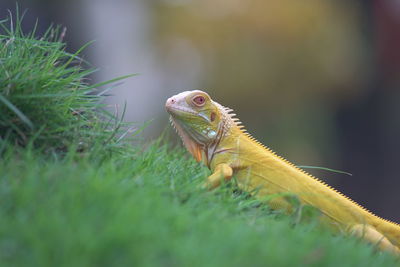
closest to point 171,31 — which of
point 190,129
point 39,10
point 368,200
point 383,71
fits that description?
point 39,10

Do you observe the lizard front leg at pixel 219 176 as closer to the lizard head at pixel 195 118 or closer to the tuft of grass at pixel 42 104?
the lizard head at pixel 195 118

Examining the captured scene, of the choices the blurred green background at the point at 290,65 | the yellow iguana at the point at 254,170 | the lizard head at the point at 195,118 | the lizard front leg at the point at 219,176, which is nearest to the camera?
the lizard front leg at the point at 219,176

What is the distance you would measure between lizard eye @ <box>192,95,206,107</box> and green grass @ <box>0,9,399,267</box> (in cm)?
61

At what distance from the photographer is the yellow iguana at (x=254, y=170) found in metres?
5.91

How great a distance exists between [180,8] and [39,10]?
15.2 ft

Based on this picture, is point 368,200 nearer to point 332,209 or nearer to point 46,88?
point 332,209

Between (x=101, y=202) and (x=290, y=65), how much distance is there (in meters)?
16.1

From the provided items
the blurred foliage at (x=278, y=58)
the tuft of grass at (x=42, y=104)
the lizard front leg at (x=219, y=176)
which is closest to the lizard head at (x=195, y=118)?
the lizard front leg at (x=219, y=176)

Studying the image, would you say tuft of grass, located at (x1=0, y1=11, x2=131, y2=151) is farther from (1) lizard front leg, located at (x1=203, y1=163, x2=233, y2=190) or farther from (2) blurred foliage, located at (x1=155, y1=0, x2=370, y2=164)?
(2) blurred foliage, located at (x1=155, y1=0, x2=370, y2=164)

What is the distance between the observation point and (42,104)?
218 inches

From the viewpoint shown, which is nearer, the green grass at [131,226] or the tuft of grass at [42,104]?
the green grass at [131,226]

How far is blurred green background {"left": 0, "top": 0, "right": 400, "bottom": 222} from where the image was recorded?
17234mm

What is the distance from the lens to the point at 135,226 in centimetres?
399

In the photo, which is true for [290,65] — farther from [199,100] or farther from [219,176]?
[219,176]
